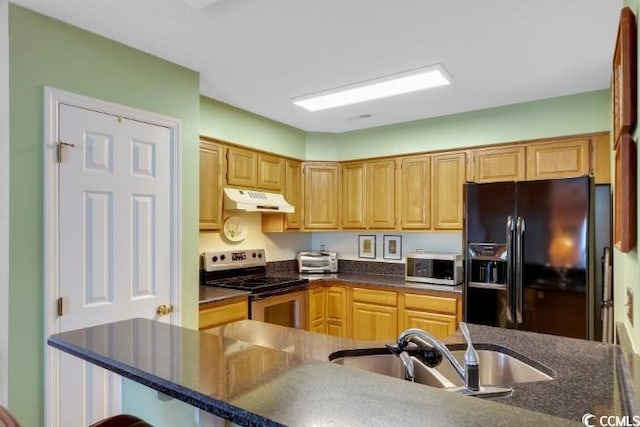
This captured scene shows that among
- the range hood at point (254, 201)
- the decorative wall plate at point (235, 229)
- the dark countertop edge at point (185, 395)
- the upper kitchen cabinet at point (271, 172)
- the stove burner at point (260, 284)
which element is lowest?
the stove burner at point (260, 284)

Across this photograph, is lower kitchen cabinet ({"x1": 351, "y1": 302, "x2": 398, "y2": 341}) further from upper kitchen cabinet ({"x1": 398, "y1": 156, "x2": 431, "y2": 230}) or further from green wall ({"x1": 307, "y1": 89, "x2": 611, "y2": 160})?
green wall ({"x1": 307, "y1": 89, "x2": 611, "y2": 160})

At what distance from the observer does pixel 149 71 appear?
2365 millimetres

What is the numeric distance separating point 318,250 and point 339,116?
1.80m

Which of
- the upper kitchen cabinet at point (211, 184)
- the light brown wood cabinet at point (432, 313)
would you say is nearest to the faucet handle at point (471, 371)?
the light brown wood cabinet at point (432, 313)

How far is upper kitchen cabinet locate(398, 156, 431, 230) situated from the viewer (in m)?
3.78

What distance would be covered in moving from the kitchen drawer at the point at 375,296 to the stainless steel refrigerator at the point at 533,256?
751mm

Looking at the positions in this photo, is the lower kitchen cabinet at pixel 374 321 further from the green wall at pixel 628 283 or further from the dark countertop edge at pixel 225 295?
the green wall at pixel 628 283

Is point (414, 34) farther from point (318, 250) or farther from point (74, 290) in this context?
point (318, 250)

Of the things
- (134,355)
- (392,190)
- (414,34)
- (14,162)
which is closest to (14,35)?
(14,162)

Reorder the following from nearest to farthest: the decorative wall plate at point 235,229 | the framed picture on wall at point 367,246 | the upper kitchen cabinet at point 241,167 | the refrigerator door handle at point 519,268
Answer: the refrigerator door handle at point 519,268
the upper kitchen cabinet at point 241,167
the decorative wall plate at point 235,229
the framed picture on wall at point 367,246

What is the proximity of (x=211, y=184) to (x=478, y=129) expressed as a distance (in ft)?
7.91
